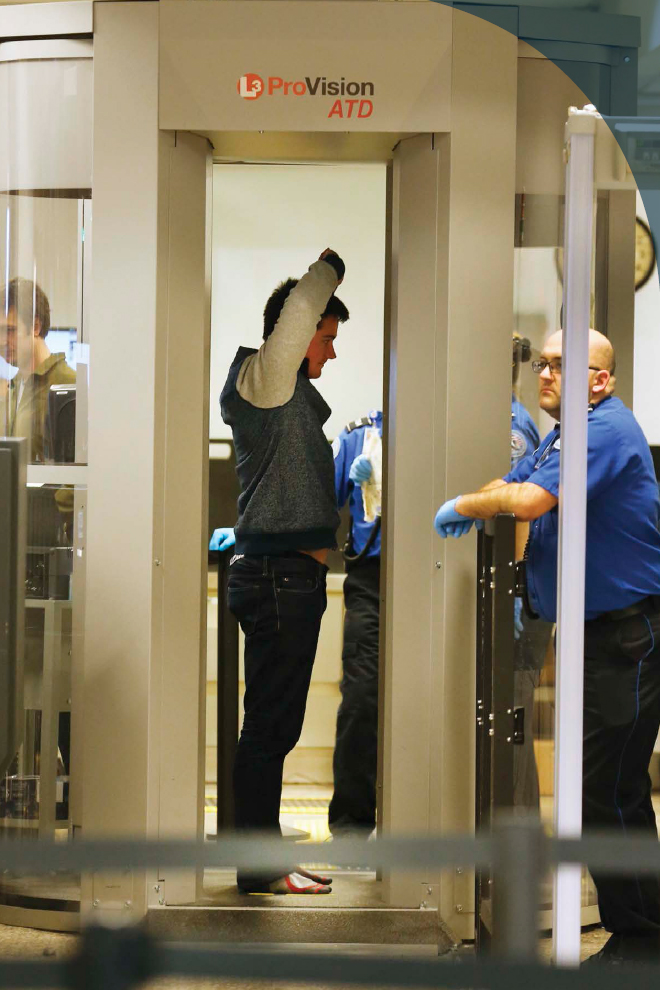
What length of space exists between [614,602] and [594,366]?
0.47m

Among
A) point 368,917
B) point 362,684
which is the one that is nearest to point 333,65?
point 362,684

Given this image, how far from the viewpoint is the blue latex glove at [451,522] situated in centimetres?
258

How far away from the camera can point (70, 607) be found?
2.95 m

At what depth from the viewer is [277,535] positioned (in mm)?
3016

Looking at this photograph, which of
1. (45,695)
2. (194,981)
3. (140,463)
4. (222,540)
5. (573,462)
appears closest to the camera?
(573,462)

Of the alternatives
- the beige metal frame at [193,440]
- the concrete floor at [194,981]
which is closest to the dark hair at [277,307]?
the beige metal frame at [193,440]

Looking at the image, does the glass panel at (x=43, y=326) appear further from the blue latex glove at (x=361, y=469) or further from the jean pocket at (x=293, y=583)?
the blue latex glove at (x=361, y=469)

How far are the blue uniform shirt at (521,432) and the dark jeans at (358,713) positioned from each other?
0.89 m

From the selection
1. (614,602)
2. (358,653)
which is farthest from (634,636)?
(358,653)

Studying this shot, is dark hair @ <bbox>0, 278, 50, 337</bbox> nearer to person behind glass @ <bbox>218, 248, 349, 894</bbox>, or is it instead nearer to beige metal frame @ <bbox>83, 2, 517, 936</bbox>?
beige metal frame @ <bbox>83, 2, 517, 936</bbox>

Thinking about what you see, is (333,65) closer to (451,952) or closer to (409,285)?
(409,285)

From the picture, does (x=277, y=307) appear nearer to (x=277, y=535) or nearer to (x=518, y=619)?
(x=277, y=535)

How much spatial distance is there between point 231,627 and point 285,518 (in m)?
0.51

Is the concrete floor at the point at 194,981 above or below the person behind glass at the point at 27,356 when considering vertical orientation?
below
